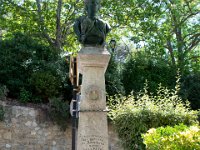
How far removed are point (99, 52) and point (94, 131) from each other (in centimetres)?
109

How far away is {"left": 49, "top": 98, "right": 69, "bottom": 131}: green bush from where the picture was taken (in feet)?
32.4

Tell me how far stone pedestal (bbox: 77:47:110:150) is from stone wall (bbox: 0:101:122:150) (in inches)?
203

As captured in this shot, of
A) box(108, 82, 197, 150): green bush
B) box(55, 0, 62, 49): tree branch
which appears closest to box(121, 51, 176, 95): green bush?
box(55, 0, 62, 49): tree branch

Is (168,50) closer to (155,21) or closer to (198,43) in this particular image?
(198,43)

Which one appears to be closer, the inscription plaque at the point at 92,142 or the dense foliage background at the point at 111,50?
the inscription plaque at the point at 92,142

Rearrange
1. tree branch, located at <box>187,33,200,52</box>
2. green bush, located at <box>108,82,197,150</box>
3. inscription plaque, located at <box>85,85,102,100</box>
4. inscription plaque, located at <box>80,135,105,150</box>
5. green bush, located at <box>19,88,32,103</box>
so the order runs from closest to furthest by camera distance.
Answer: inscription plaque, located at <box>80,135,105,150</box>, inscription plaque, located at <box>85,85,102,100</box>, green bush, located at <box>108,82,197,150</box>, green bush, located at <box>19,88,32,103</box>, tree branch, located at <box>187,33,200,52</box>

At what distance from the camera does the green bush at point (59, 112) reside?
389 inches

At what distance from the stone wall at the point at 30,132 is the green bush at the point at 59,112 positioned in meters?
0.17

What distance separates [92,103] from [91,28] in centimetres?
108

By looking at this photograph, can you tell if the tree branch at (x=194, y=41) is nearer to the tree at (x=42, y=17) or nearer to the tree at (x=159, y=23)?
the tree at (x=159, y=23)

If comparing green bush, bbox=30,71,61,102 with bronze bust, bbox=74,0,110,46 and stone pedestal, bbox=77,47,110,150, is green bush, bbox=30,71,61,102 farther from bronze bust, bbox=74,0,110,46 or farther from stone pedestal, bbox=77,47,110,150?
stone pedestal, bbox=77,47,110,150

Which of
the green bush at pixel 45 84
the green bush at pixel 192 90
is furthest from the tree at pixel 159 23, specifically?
the green bush at pixel 45 84

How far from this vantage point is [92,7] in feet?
17.0

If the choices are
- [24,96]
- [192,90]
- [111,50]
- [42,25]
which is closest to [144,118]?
[111,50]
